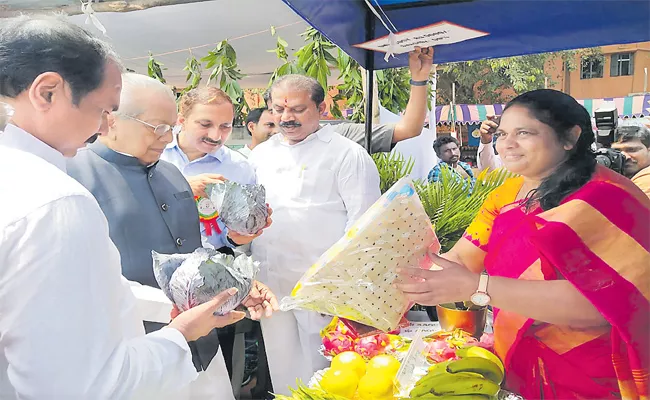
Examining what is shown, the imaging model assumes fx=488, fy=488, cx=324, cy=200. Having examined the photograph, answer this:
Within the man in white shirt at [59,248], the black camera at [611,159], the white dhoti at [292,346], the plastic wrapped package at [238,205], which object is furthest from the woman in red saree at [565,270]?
the white dhoti at [292,346]

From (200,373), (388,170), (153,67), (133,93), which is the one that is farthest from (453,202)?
(153,67)

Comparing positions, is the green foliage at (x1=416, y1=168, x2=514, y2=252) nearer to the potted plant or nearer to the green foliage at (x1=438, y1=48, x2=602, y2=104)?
the potted plant

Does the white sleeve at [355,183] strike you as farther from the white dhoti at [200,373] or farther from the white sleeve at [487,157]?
the white dhoti at [200,373]

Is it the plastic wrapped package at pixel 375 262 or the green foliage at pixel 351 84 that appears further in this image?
the green foliage at pixel 351 84

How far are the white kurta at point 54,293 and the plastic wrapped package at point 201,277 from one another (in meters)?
0.26

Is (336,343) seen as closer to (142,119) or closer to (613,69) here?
(142,119)

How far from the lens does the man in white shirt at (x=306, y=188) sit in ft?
8.19

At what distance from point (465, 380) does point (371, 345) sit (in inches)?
15.3

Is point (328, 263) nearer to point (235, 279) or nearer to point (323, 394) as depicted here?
point (235, 279)

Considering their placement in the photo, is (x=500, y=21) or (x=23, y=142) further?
(x=500, y=21)

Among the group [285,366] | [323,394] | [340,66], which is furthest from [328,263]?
[340,66]

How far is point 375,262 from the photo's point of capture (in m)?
1.17

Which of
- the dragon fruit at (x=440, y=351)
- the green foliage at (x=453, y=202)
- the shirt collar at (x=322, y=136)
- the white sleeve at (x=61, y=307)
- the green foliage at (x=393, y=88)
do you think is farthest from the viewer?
the green foliage at (x=393, y=88)

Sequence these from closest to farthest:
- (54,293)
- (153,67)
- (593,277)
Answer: (54,293)
(593,277)
(153,67)
